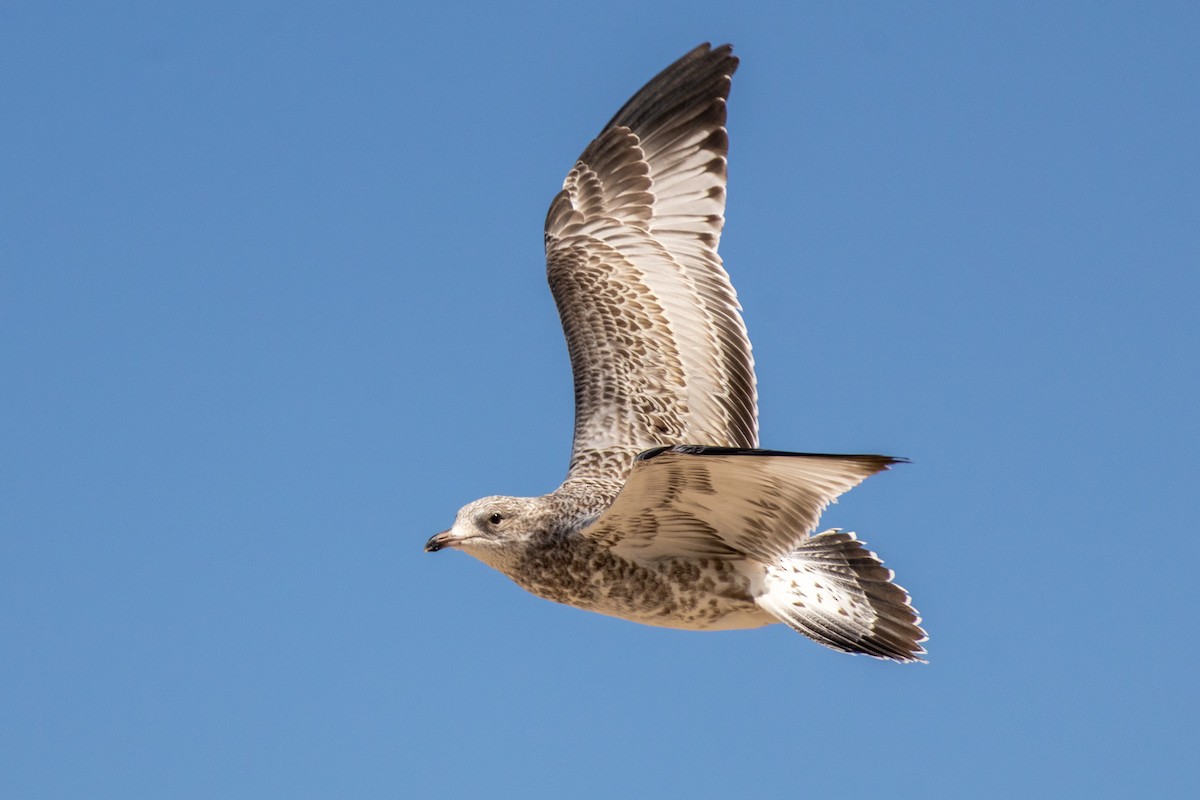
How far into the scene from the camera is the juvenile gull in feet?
27.0

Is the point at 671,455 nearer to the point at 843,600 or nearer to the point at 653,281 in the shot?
the point at 843,600

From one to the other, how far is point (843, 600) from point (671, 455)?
2.29 m

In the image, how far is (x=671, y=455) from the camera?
7410mm

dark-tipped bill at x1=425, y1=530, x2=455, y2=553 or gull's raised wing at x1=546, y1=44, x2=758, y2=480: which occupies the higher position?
gull's raised wing at x1=546, y1=44, x2=758, y2=480

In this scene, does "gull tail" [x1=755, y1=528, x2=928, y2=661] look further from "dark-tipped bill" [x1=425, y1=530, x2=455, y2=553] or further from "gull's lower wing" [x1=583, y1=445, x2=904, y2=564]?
"dark-tipped bill" [x1=425, y1=530, x2=455, y2=553]

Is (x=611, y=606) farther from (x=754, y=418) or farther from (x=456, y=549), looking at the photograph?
(x=754, y=418)

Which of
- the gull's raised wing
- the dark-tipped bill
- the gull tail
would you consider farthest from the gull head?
the gull tail

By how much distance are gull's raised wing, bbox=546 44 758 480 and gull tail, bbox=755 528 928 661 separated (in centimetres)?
100

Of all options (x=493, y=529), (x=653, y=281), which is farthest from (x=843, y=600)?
(x=653, y=281)

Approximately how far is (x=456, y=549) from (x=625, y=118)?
4.50 meters

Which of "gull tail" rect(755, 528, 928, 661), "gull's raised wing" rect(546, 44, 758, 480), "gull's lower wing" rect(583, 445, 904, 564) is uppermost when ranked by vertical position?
"gull's raised wing" rect(546, 44, 758, 480)

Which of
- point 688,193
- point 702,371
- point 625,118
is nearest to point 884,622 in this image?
point 702,371

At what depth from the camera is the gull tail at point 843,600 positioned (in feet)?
28.7

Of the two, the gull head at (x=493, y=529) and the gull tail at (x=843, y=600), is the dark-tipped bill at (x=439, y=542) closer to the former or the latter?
the gull head at (x=493, y=529)
